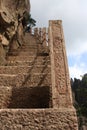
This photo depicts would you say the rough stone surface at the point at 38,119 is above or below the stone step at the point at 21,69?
below

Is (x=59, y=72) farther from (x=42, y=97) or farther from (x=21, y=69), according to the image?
(x=21, y=69)

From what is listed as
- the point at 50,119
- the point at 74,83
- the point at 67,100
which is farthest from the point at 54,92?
the point at 74,83

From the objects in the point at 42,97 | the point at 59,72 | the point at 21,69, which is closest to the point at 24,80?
the point at 21,69

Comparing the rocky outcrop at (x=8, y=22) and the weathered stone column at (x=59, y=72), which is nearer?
the weathered stone column at (x=59, y=72)

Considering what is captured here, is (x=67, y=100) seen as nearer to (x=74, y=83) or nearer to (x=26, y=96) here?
(x=26, y=96)

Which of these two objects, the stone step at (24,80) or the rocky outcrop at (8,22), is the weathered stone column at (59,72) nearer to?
the stone step at (24,80)

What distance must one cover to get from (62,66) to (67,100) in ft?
2.95

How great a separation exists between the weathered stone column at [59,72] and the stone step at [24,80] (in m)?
0.66

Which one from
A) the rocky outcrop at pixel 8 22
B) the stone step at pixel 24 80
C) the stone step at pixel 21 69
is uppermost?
the rocky outcrop at pixel 8 22

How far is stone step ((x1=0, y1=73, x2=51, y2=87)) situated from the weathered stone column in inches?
25.9

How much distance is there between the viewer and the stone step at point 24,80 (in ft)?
14.8

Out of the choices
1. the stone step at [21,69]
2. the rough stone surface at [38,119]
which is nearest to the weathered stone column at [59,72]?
the rough stone surface at [38,119]

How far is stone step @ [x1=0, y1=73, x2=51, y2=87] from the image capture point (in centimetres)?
450

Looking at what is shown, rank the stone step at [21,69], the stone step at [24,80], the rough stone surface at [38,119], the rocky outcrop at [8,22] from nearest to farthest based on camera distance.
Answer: the rough stone surface at [38,119] < the stone step at [24,80] < the stone step at [21,69] < the rocky outcrop at [8,22]
